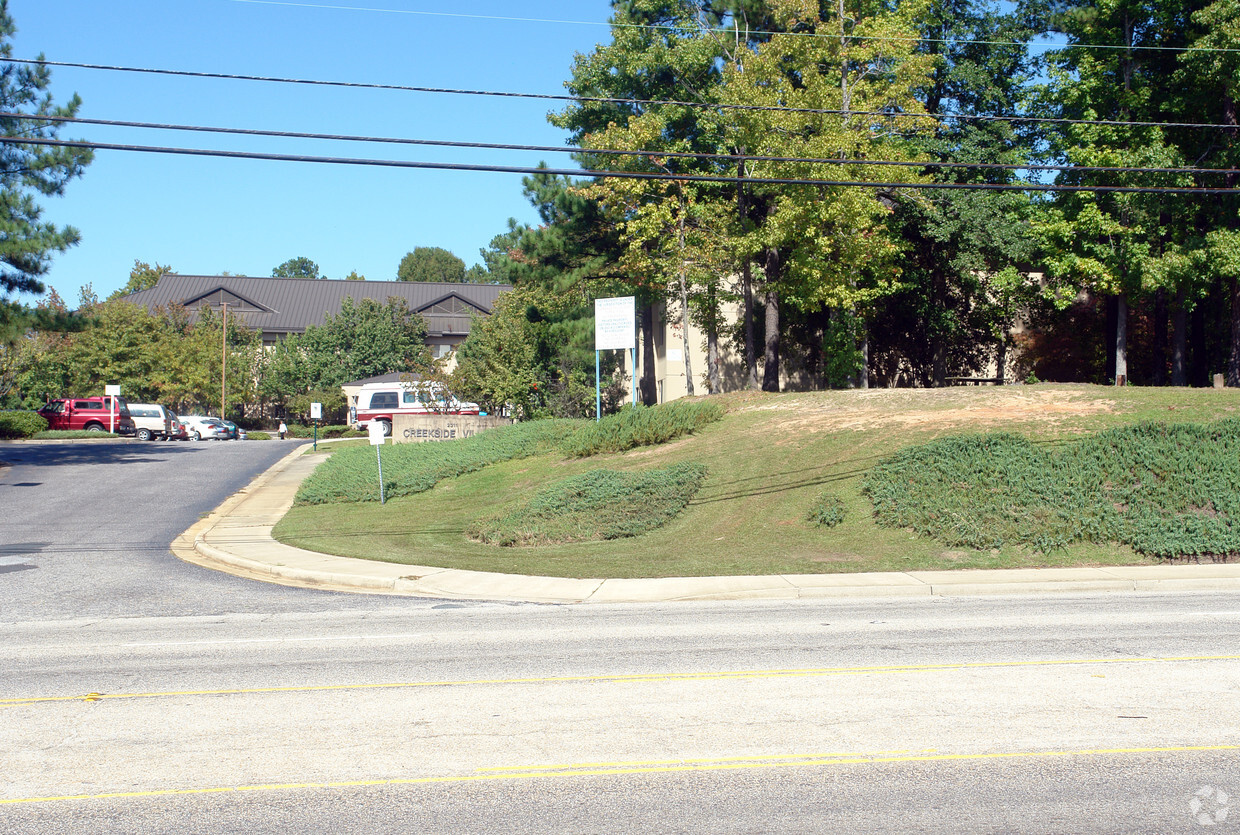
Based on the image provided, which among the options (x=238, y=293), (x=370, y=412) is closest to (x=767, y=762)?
(x=370, y=412)

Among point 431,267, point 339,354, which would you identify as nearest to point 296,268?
point 431,267

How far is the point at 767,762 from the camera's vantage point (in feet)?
19.8

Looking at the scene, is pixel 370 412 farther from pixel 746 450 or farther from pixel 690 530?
pixel 690 530

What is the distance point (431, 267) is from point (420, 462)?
380ft

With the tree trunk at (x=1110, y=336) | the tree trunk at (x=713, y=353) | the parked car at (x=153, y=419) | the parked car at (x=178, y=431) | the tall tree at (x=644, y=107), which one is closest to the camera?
the tall tree at (x=644, y=107)

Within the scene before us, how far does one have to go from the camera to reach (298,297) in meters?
89.1

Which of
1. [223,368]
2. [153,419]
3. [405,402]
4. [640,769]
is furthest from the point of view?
[223,368]

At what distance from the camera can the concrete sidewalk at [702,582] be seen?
1327 centimetres

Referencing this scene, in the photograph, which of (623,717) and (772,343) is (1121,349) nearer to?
(772,343)

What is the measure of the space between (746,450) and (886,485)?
451 centimetres

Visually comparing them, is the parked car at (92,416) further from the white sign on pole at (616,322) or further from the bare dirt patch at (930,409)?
the bare dirt patch at (930,409)

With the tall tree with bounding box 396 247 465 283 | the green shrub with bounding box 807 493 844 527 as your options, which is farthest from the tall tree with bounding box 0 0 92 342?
the tall tree with bounding box 396 247 465 283

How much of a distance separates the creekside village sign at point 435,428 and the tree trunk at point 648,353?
12.2 metres

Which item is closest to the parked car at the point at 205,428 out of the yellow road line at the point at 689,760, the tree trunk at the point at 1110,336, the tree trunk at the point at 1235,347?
the tree trunk at the point at 1110,336
